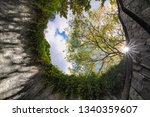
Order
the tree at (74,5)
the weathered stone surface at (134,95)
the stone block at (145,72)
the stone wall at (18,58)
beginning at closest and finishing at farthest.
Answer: the stone block at (145,72), the weathered stone surface at (134,95), the stone wall at (18,58), the tree at (74,5)

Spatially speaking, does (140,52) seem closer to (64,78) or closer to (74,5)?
(64,78)

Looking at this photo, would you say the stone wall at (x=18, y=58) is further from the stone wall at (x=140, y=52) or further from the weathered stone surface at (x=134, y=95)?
the stone wall at (x=140, y=52)

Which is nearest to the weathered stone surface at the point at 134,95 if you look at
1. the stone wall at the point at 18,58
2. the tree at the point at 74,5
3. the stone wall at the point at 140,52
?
the stone wall at the point at 140,52

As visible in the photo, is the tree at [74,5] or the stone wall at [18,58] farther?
the tree at [74,5]

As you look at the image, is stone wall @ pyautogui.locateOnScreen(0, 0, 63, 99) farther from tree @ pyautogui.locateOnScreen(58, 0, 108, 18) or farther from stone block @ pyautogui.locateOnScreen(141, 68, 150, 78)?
stone block @ pyautogui.locateOnScreen(141, 68, 150, 78)

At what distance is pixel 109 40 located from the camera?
14719 millimetres

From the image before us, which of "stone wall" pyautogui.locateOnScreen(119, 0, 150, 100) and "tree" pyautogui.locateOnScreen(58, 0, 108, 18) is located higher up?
"tree" pyautogui.locateOnScreen(58, 0, 108, 18)

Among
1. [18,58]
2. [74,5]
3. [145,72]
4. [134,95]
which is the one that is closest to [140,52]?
[145,72]

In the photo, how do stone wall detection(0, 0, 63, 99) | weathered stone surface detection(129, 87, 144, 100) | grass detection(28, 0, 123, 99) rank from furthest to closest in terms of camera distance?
grass detection(28, 0, 123, 99), stone wall detection(0, 0, 63, 99), weathered stone surface detection(129, 87, 144, 100)

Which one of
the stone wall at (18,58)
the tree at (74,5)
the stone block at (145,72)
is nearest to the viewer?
the stone block at (145,72)

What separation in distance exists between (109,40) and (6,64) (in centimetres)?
1090

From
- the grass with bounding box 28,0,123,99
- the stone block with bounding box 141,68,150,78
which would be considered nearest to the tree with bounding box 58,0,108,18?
the grass with bounding box 28,0,123,99

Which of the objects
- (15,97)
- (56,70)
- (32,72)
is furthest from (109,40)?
(15,97)

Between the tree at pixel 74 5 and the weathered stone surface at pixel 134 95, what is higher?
the tree at pixel 74 5
